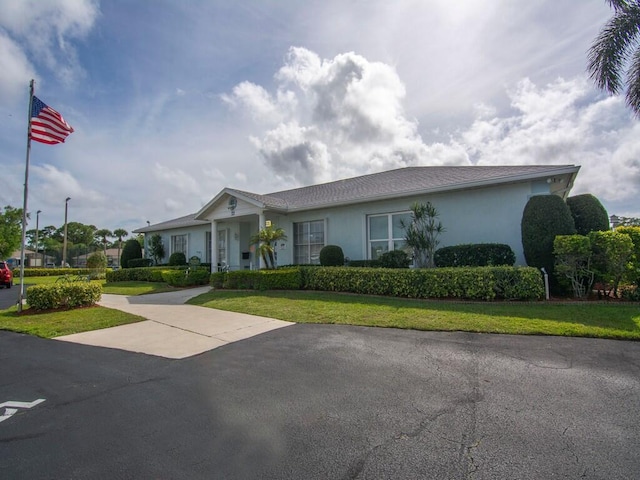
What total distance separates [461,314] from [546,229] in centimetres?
396

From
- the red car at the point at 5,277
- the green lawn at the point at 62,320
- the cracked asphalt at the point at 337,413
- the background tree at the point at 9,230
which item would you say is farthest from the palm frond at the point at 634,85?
the background tree at the point at 9,230

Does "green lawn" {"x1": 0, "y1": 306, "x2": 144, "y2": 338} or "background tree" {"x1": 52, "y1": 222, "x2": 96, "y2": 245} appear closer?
"green lawn" {"x1": 0, "y1": 306, "x2": 144, "y2": 338}

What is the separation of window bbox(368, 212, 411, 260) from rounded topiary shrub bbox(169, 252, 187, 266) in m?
12.8

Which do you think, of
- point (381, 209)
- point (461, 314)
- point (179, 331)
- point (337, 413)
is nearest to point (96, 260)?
point (179, 331)

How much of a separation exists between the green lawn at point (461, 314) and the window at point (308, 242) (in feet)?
16.0

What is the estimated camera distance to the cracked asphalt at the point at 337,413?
2432 mm

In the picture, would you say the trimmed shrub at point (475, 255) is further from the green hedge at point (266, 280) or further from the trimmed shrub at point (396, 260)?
the green hedge at point (266, 280)

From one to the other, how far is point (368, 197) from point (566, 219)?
20.3 feet

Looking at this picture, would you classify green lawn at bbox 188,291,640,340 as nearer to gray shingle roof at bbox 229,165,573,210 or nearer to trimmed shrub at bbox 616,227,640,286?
trimmed shrub at bbox 616,227,640,286

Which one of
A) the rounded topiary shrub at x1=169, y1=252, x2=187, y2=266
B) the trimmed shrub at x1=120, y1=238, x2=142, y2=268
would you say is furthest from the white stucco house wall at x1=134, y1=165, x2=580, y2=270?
the trimmed shrub at x1=120, y1=238, x2=142, y2=268

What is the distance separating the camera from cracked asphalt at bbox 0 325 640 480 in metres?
2.43

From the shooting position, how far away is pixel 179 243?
2198 centimetres

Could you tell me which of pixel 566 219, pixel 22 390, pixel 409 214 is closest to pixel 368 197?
pixel 409 214

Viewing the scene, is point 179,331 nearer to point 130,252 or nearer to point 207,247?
point 207,247
